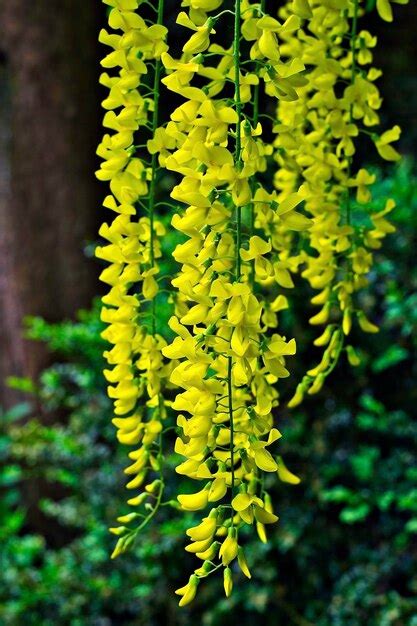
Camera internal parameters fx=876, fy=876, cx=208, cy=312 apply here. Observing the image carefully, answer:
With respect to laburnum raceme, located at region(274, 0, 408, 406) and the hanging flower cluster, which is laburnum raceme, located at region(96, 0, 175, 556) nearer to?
the hanging flower cluster

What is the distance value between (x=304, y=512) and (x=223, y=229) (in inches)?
52.3

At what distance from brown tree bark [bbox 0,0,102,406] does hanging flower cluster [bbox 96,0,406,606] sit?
1.55m

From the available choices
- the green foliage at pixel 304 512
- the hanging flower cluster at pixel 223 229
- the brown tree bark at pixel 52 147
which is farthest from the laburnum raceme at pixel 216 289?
the brown tree bark at pixel 52 147

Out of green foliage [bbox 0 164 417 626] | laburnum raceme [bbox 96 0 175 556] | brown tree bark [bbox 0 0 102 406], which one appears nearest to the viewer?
laburnum raceme [bbox 96 0 175 556]

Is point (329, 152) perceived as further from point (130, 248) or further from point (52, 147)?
point (52, 147)

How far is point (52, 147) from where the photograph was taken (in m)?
2.61

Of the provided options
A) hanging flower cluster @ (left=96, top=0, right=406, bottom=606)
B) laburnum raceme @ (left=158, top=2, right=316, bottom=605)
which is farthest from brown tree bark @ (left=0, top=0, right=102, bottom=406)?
laburnum raceme @ (left=158, top=2, right=316, bottom=605)

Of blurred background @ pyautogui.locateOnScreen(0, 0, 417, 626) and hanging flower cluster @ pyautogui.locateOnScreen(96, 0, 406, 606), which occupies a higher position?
hanging flower cluster @ pyautogui.locateOnScreen(96, 0, 406, 606)

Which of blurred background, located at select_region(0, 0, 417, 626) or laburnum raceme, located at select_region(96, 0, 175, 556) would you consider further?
blurred background, located at select_region(0, 0, 417, 626)

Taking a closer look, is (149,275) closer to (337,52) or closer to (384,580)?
(337,52)

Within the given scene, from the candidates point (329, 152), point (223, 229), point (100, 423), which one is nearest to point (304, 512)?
point (100, 423)

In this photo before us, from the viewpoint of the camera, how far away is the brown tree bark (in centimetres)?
260

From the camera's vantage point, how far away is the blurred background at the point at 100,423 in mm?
1890

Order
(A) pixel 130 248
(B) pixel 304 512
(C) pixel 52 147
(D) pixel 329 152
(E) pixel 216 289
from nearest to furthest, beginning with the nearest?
1. (E) pixel 216 289
2. (A) pixel 130 248
3. (D) pixel 329 152
4. (B) pixel 304 512
5. (C) pixel 52 147
